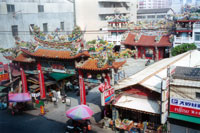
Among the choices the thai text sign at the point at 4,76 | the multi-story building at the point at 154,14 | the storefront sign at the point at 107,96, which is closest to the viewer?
the storefront sign at the point at 107,96

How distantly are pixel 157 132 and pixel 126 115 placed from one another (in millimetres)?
2831

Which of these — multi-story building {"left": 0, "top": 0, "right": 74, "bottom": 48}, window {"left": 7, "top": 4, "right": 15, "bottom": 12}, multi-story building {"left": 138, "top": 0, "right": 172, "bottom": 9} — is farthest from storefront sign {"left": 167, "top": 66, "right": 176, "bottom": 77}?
multi-story building {"left": 138, "top": 0, "right": 172, "bottom": 9}

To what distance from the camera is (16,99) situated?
19859 millimetres

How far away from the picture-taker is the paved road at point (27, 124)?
1755cm

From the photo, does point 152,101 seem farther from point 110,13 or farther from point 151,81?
point 110,13

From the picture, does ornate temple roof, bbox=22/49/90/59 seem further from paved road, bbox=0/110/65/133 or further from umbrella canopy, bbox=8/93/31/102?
paved road, bbox=0/110/65/133

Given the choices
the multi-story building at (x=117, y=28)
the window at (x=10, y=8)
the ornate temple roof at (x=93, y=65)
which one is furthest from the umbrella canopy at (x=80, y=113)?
the multi-story building at (x=117, y=28)

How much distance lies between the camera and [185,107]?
13.1 m

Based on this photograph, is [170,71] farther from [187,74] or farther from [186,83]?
[186,83]

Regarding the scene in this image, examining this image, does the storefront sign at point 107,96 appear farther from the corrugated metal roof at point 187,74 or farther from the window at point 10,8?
the window at point 10,8

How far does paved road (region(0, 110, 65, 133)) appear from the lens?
1755 centimetres

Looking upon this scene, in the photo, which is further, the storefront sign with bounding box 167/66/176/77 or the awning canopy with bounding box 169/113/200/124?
the storefront sign with bounding box 167/66/176/77

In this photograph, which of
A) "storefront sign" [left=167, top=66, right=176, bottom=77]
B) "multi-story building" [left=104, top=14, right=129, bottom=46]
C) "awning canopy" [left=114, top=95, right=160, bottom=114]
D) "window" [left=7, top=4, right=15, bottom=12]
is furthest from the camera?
"multi-story building" [left=104, top=14, right=129, bottom=46]

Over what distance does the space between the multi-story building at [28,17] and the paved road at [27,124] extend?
13.0 meters
